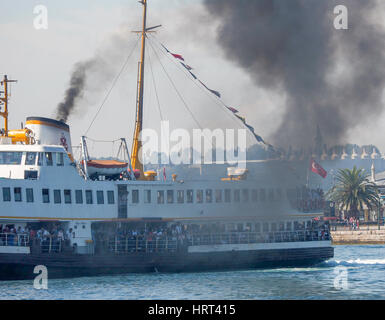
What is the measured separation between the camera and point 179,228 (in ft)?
149

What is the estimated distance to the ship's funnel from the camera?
43844 mm

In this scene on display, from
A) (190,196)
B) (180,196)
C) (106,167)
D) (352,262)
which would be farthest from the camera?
(352,262)

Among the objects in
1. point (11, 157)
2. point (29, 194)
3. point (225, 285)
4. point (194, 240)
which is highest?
point (11, 157)

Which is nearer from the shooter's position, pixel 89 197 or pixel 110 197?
pixel 89 197

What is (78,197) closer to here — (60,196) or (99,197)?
(60,196)

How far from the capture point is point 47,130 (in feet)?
144

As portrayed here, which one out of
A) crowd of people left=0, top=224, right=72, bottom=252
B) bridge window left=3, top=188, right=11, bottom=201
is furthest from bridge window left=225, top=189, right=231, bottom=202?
bridge window left=3, top=188, right=11, bottom=201

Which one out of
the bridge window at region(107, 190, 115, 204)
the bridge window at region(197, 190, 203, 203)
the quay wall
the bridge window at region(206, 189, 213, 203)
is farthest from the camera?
the quay wall

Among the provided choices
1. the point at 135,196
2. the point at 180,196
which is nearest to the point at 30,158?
the point at 135,196

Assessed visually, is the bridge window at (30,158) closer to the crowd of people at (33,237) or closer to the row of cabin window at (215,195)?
the crowd of people at (33,237)

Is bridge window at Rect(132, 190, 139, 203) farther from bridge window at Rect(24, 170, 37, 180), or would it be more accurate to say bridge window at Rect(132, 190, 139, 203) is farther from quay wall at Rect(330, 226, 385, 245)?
quay wall at Rect(330, 226, 385, 245)

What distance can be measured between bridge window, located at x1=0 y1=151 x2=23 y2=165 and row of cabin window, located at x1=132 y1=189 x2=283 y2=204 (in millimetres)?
7108

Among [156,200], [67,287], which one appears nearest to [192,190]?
[156,200]

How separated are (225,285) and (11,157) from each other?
14007 millimetres
